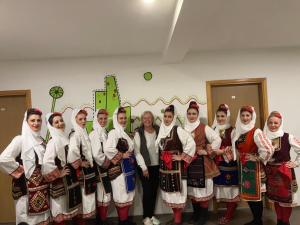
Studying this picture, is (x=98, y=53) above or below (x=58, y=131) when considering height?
above

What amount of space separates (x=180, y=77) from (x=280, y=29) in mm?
1267

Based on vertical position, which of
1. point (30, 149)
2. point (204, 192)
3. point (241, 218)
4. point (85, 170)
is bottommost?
point (241, 218)

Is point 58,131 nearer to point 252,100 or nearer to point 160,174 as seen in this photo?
point 160,174

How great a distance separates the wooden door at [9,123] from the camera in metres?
3.53

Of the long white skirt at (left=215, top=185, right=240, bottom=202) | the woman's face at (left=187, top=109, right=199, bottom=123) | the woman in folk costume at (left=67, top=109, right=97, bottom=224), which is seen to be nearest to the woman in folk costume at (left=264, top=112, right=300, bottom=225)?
the long white skirt at (left=215, top=185, right=240, bottom=202)

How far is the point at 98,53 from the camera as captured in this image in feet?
11.3

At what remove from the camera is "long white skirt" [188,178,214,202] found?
120 inches

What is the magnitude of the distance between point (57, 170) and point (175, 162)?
121cm

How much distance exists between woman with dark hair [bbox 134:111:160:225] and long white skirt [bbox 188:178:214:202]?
49 cm

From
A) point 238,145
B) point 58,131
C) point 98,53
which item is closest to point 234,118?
point 238,145

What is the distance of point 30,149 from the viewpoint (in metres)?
2.52

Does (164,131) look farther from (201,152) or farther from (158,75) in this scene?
(158,75)

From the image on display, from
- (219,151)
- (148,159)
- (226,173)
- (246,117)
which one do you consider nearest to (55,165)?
(148,159)

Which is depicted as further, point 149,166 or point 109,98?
point 109,98
